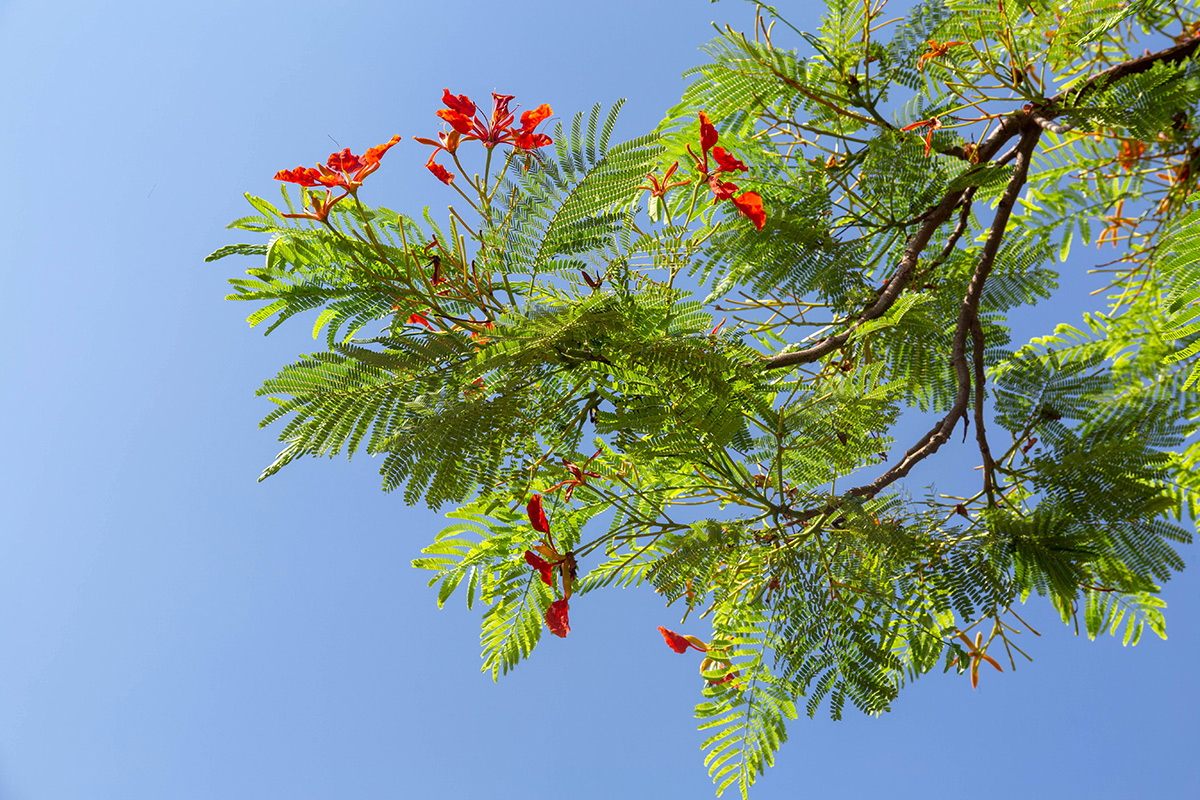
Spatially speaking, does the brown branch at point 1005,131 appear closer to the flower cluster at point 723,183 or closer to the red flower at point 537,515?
the flower cluster at point 723,183

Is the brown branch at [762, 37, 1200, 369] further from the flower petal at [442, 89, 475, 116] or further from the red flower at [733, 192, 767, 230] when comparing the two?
the flower petal at [442, 89, 475, 116]

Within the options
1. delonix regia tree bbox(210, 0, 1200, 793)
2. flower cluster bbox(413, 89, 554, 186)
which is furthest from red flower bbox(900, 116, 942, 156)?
flower cluster bbox(413, 89, 554, 186)

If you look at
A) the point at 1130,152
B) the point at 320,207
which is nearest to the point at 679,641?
the point at 320,207

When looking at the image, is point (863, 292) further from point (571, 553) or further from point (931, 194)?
point (571, 553)

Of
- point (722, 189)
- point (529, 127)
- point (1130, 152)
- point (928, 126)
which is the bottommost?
point (529, 127)

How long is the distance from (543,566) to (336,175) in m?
0.70

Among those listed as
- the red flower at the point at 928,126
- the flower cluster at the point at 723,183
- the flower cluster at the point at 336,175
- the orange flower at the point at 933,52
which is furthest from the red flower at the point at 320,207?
the orange flower at the point at 933,52

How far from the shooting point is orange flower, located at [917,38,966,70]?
1.79m

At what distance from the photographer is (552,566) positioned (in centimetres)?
149

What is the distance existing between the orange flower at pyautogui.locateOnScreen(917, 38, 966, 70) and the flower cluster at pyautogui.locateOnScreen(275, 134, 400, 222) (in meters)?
1.17

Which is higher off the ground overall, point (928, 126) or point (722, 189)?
point (928, 126)

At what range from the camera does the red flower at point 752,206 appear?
1461mm

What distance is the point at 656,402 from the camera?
1281 millimetres

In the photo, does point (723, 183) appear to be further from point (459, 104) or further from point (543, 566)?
point (543, 566)
